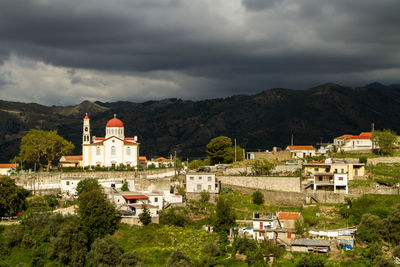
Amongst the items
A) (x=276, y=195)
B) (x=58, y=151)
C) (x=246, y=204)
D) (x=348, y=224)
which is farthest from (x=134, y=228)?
(x=58, y=151)

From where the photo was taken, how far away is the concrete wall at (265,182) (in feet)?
219

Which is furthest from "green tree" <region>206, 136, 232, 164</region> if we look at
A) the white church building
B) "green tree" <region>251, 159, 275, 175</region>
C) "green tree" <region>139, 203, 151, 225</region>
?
"green tree" <region>139, 203, 151, 225</region>

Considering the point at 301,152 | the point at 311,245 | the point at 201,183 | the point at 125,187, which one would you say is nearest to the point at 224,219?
the point at 311,245

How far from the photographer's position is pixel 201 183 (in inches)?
2726

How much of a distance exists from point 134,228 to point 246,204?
14.5 m

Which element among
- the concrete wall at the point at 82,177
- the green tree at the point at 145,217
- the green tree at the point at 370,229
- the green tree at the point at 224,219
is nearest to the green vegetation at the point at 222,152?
the concrete wall at the point at 82,177

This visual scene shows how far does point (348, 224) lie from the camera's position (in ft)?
188

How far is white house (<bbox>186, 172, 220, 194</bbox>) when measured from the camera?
69.2m

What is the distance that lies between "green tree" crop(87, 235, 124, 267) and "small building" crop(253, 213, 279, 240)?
14.4m

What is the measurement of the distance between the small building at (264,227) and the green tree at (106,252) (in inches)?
567

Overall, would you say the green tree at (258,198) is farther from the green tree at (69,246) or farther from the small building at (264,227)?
the green tree at (69,246)

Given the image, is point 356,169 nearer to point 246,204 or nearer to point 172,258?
point 246,204

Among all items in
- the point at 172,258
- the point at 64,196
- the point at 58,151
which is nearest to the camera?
Answer: the point at 172,258

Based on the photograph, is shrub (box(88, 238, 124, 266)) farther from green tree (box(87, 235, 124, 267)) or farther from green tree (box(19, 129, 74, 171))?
green tree (box(19, 129, 74, 171))
